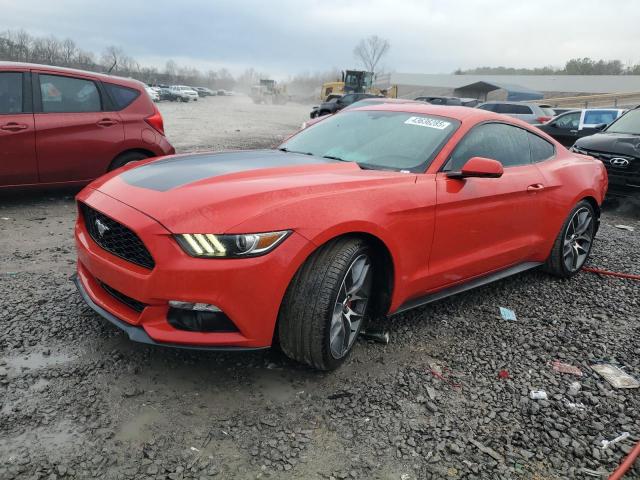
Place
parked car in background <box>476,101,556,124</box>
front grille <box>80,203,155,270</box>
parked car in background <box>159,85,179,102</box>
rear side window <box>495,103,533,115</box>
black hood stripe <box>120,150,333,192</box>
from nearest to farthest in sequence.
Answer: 1. front grille <box>80,203,155,270</box>
2. black hood stripe <box>120,150,333,192</box>
3. parked car in background <box>476,101,556,124</box>
4. rear side window <box>495,103,533,115</box>
5. parked car in background <box>159,85,179,102</box>

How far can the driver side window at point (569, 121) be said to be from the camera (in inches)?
570

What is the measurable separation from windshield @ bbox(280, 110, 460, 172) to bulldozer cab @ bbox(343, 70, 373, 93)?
35677 mm

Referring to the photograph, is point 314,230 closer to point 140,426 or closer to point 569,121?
point 140,426

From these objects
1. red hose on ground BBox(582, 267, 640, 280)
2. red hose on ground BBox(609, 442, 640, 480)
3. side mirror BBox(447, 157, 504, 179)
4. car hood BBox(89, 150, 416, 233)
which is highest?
side mirror BBox(447, 157, 504, 179)

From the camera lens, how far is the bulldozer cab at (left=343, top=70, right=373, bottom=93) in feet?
125

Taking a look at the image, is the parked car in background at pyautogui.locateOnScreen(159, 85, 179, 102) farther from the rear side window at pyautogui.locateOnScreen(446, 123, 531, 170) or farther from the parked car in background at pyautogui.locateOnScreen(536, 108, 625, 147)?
the rear side window at pyautogui.locateOnScreen(446, 123, 531, 170)

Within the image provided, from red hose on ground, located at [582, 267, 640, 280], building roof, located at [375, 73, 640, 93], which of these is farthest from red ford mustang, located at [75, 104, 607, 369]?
building roof, located at [375, 73, 640, 93]

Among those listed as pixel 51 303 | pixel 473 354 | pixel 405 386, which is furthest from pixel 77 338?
pixel 473 354

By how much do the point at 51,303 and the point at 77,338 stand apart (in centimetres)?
60

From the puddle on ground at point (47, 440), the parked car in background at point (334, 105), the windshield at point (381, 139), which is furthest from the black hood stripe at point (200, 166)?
the parked car in background at point (334, 105)

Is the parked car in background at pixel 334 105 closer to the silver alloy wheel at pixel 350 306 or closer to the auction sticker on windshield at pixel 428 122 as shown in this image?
the auction sticker on windshield at pixel 428 122

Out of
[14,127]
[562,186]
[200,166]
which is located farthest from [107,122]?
[562,186]

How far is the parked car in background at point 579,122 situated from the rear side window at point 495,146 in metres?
11.4

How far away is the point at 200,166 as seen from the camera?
309cm
